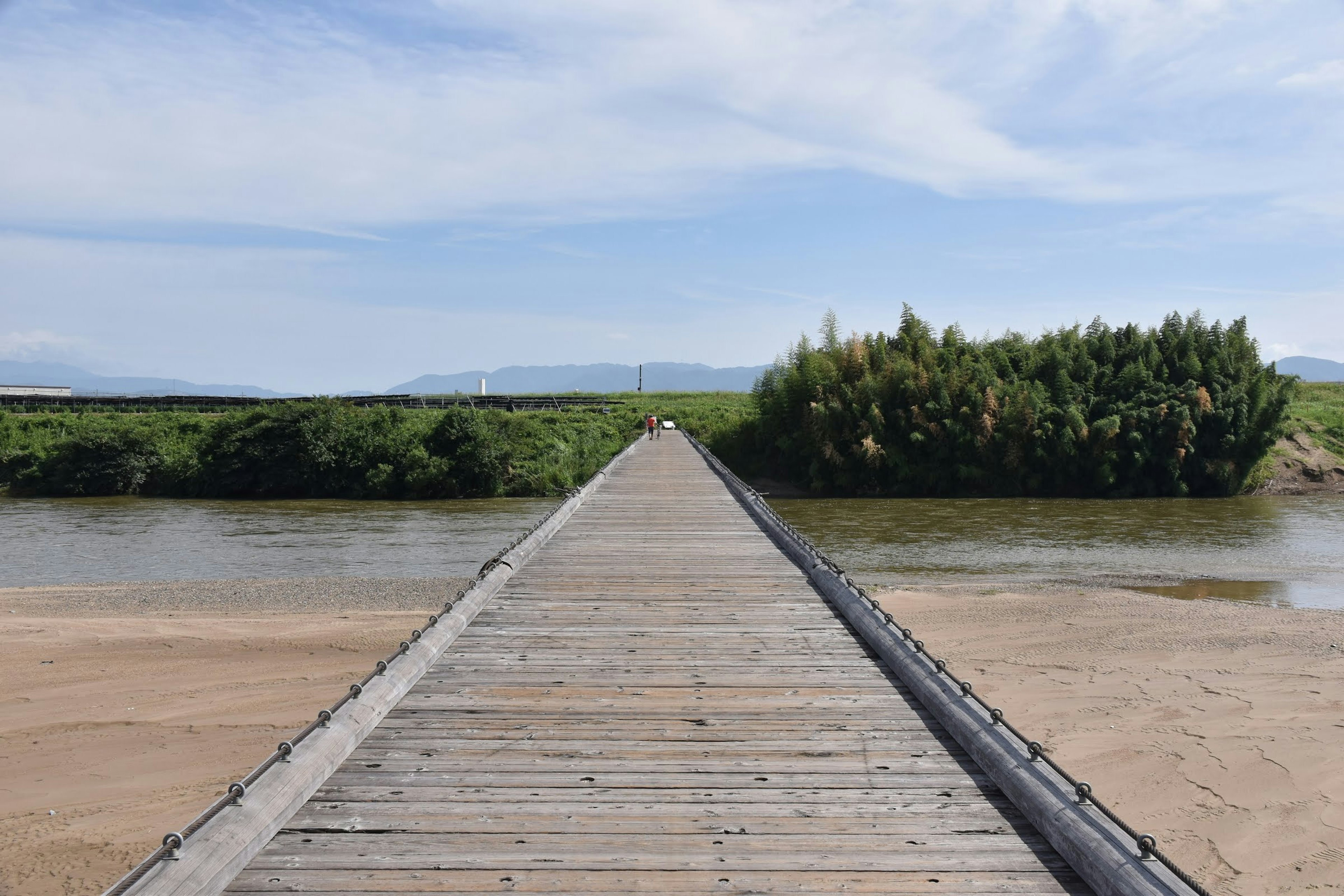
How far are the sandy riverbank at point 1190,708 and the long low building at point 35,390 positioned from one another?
200 feet

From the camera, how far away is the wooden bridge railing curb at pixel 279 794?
2410 mm

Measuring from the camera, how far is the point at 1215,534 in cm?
1758

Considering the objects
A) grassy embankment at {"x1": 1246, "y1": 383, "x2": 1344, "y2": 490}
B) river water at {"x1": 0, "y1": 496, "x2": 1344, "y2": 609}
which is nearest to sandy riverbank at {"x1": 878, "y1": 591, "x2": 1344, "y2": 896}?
river water at {"x1": 0, "y1": 496, "x2": 1344, "y2": 609}

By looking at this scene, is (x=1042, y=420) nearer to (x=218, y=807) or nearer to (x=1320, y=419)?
(x=1320, y=419)

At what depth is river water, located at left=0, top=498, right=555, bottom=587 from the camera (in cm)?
1427

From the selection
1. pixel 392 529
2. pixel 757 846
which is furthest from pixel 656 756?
pixel 392 529

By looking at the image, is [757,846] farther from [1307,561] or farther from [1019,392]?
[1019,392]

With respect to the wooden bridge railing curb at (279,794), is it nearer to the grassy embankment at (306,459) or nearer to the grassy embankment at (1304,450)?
the grassy embankment at (306,459)

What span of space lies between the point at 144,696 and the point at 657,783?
6.28 metres

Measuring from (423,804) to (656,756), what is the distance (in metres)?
0.88

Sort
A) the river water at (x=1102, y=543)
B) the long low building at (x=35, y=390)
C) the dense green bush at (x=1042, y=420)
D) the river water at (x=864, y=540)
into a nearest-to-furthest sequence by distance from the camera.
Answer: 1. the river water at (x=1102, y=543)
2. the river water at (x=864, y=540)
3. the dense green bush at (x=1042, y=420)
4. the long low building at (x=35, y=390)

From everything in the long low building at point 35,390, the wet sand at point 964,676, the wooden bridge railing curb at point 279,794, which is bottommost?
the wet sand at point 964,676

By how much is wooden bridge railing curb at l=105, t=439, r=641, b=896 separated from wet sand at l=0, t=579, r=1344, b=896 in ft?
6.97

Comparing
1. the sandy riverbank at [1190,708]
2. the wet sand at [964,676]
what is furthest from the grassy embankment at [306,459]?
the sandy riverbank at [1190,708]
